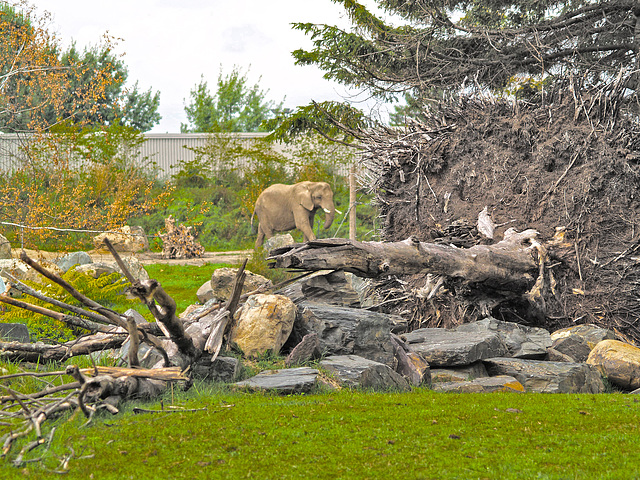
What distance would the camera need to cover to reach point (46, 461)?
3271 mm

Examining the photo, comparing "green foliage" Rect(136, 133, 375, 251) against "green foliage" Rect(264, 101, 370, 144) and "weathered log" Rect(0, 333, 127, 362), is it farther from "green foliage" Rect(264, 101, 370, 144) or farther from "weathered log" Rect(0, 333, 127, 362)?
"weathered log" Rect(0, 333, 127, 362)

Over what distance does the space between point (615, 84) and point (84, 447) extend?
30.3 ft

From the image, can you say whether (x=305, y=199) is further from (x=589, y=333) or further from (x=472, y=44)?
(x=589, y=333)

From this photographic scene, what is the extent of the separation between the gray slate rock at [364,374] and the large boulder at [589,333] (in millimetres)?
3483

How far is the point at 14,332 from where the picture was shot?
718 cm

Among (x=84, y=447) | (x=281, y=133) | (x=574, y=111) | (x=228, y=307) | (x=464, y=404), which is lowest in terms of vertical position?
(x=464, y=404)

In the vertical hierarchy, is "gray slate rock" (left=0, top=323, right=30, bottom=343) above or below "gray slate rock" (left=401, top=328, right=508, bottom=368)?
above

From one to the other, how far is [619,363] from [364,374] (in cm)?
339

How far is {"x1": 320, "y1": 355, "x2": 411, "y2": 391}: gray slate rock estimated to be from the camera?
559cm

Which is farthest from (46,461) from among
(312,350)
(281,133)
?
(281,133)

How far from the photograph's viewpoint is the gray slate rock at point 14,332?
23.1 ft

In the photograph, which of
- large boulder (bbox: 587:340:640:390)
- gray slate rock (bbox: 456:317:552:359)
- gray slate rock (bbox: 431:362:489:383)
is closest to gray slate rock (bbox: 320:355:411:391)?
gray slate rock (bbox: 431:362:489:383)

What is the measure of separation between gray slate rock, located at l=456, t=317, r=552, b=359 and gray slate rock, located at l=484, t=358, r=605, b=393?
2.17ft

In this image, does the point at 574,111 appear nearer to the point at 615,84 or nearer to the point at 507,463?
the point at 615,84
